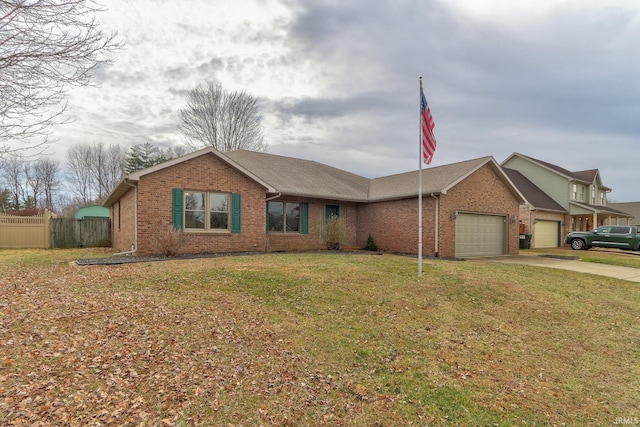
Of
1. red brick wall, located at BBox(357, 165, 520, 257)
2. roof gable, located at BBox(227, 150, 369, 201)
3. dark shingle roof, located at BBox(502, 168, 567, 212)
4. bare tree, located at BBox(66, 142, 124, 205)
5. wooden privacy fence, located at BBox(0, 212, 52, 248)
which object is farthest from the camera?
bare tree, located at BBox(66, 142, 124, 205)

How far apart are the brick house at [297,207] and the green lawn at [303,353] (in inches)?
197

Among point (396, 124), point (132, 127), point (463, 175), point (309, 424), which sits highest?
point (132, 127)

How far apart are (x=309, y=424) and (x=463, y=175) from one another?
1413cm

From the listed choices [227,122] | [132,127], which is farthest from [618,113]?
[132,127]

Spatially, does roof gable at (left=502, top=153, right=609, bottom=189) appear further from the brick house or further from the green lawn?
the green lawn

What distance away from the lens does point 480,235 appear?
16.2 meters

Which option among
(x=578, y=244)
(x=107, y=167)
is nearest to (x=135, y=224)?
(x=578, y=244)

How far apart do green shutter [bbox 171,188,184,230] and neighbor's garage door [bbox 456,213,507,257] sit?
38.8ft

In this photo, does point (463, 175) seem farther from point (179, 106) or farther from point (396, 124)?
point (179, 106)

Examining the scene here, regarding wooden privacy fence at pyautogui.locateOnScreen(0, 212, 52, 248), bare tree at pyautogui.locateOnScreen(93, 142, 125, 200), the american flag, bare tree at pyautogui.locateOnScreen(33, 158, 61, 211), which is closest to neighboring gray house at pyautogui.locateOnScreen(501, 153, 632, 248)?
the american flag

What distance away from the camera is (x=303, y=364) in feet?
13.0

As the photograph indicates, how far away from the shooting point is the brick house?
11992 mm

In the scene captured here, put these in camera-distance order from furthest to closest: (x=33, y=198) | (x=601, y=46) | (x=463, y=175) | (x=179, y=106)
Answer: (x=33, y=198)
(x=179, y=106)
(x=463, y=175)
(x=601, y=46)

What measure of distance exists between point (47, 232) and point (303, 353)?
19227 mm
